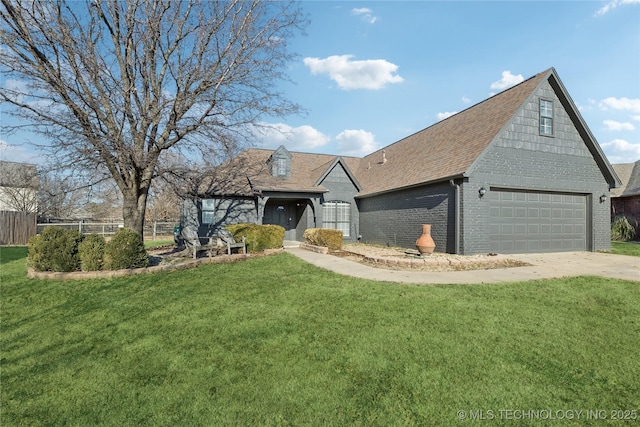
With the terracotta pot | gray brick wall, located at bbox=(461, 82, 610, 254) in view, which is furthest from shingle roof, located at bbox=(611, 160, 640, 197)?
the terracotta pot

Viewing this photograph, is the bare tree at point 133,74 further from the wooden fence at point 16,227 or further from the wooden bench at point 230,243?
the wooden fence at point 16,227

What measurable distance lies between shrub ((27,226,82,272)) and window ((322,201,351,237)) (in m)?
12.8

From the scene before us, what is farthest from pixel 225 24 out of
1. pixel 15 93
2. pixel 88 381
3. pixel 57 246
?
pixel 88 381

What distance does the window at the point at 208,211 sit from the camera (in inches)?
712

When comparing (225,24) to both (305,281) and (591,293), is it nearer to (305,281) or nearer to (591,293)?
(305,281)

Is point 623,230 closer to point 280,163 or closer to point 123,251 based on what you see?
point 280,163

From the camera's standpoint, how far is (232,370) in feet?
11.2

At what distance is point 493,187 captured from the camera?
12.5 meters

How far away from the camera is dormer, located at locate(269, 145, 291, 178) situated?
19.0m

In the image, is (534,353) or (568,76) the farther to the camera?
(568,76)

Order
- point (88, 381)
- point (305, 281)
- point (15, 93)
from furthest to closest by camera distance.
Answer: point (15, 93)
point (305, 281)
point (88, 381)

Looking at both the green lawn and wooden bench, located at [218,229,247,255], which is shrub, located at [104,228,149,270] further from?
wooden bench, located at [218,229,247,255]

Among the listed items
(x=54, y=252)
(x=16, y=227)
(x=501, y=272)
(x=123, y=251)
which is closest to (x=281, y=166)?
(x=123, y=251)

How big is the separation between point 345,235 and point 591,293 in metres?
13.9
